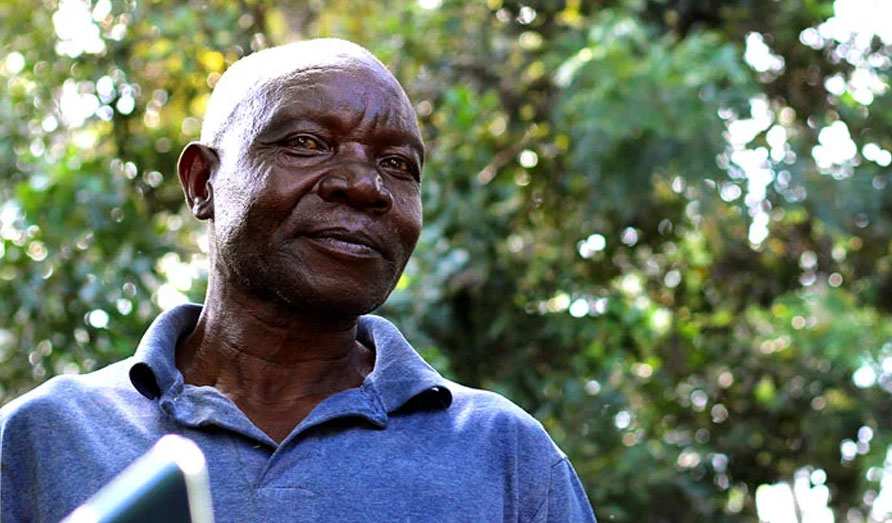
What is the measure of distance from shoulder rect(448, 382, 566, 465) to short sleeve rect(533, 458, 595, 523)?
0.8 inches

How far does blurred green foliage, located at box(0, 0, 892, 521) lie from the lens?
6.04 m

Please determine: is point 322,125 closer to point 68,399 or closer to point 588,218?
point 68,399

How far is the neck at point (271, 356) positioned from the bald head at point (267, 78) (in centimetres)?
22

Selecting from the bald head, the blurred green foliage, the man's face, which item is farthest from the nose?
the blurred green foliage

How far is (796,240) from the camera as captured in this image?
788cm

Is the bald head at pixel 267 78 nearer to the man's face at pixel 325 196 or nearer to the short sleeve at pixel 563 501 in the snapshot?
the man's face at pixel 325 196

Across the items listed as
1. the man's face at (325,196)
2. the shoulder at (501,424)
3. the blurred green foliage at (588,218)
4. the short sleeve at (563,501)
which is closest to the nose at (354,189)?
the man's face at (325,196)

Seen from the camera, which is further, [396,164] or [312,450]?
[396,164]

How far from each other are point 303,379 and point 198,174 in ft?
1.07

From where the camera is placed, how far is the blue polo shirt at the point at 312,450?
2.21 meters

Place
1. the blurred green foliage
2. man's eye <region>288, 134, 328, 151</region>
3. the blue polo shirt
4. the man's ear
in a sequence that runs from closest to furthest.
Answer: the blue polo shirt → man's eye <region>288, 134, 328, 151</region> → the man's ear → the blurred green foliage

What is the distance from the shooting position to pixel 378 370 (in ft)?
7.91

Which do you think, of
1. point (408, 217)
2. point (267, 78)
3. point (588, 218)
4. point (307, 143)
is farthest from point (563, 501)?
point (588, 218)

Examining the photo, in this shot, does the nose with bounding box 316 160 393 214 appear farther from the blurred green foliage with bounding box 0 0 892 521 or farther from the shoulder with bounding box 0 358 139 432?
the blurred green foliage with bounding box 0 0 892 521
